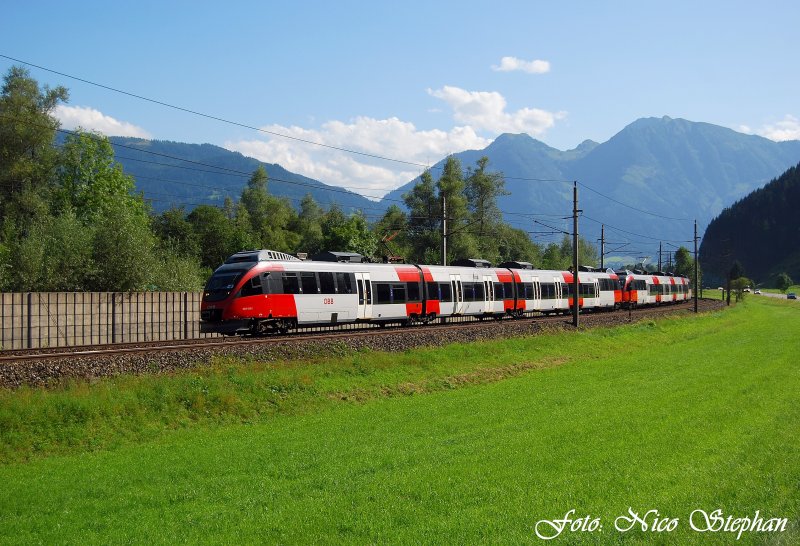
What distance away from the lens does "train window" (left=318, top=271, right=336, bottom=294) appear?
107ft

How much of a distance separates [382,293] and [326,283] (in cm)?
484

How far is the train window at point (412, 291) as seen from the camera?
39344mm

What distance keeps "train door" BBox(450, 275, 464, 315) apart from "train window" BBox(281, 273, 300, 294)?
1419 cm

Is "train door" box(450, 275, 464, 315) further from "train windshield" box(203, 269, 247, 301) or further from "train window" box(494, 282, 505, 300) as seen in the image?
"train windshield" box(203, 269, 247, 301)

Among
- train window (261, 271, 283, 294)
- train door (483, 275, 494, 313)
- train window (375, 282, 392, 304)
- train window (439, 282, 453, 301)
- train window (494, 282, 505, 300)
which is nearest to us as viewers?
train window (261, 271, 283, 294)

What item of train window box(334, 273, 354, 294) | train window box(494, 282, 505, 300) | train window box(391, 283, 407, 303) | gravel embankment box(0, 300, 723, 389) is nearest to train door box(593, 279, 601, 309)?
train window box(494, 282, 505, 300)

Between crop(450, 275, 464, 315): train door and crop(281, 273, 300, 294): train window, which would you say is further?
crop(450, 275, 464, 315): train door

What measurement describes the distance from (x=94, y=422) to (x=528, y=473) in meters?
9.87

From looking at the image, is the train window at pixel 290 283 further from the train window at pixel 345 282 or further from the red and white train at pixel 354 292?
the train window at pixel 345 282

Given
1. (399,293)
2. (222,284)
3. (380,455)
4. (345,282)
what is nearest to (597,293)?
(399,293)

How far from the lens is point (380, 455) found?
48.8 ft

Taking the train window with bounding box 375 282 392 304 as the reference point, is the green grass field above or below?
below

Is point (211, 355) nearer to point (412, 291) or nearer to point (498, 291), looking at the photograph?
point (412, 291)

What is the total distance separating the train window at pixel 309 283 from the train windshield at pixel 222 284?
3.12 meters
